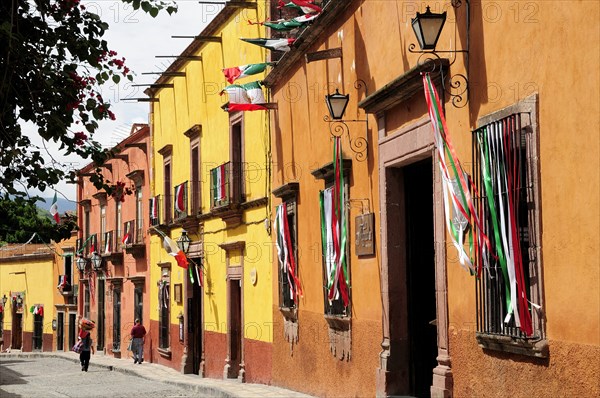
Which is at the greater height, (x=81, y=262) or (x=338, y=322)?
(x=81, y=262)

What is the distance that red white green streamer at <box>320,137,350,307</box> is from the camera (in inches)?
530

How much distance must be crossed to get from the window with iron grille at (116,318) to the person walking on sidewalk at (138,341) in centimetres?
396

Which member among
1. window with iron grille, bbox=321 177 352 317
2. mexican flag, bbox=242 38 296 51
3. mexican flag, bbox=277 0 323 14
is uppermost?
mexican flag, bbox=277 0 323 14

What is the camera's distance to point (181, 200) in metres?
24.7

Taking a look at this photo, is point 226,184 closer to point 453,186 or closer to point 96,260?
point 453,186

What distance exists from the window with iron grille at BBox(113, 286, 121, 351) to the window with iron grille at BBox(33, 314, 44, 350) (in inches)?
514

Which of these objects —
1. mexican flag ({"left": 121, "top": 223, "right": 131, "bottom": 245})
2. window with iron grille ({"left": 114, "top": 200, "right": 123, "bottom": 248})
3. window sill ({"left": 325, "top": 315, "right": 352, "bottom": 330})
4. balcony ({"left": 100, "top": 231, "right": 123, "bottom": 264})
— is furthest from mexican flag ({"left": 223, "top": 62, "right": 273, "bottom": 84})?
window with iron grille ({"left": 114, "top": 200, "right": 123, "bottom": 248})

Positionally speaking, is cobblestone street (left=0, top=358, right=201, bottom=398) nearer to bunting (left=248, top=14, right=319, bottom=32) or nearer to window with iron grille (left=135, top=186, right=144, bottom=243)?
window with iron grille (left=135, top=186, right=144, bottom=243)

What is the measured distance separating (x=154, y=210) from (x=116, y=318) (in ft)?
21.8

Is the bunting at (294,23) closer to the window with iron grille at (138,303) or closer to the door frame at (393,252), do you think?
A: the door frame at (393,252)

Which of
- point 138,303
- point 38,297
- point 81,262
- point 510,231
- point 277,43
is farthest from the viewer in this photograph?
point 38,297

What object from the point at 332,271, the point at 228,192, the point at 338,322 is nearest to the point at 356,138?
the point at 332,271

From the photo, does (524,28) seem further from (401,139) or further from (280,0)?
(280,0)

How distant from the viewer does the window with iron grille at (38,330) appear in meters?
45.7
